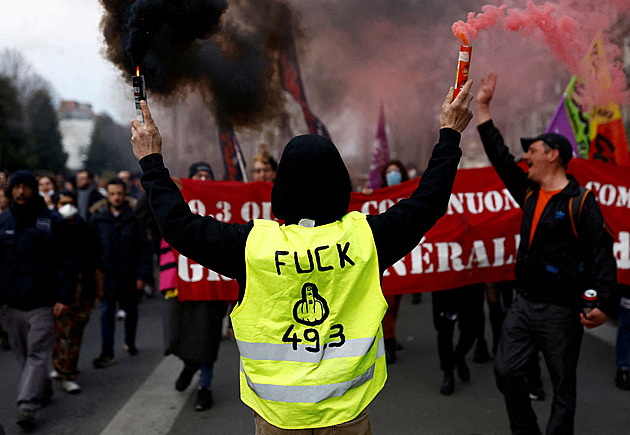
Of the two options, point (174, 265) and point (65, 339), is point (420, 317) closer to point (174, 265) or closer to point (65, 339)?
point (174, 265)

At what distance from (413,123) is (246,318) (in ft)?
18.4

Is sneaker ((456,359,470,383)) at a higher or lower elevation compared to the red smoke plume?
lower

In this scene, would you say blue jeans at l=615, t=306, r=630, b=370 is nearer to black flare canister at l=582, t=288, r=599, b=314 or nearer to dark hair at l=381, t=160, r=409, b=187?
black flare canister at l=582, t=288, r=599, b=314

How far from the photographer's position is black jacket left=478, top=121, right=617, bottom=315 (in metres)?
3.39

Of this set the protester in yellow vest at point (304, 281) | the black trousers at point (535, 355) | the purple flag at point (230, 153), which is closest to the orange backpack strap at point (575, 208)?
the black trousers at point (535, 355)

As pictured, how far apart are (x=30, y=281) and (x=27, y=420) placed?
3.44ft

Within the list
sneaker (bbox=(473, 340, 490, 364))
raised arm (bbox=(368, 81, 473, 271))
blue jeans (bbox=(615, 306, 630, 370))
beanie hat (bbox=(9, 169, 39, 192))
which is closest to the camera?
raised arm (bbox=(368, 81, 473, 271))

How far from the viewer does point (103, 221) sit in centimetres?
617

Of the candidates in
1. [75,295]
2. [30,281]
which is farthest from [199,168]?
[30,281]

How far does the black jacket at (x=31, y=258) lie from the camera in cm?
448

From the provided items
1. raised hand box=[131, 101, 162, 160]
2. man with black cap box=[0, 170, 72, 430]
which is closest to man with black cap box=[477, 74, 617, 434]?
raised hand box=[131, 101, 162, 160]

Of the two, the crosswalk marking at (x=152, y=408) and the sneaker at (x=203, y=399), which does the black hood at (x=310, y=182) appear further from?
the sneaker at (x=203, y=399)

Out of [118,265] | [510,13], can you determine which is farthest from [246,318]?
[118,265]

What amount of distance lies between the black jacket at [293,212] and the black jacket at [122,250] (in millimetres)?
4381
